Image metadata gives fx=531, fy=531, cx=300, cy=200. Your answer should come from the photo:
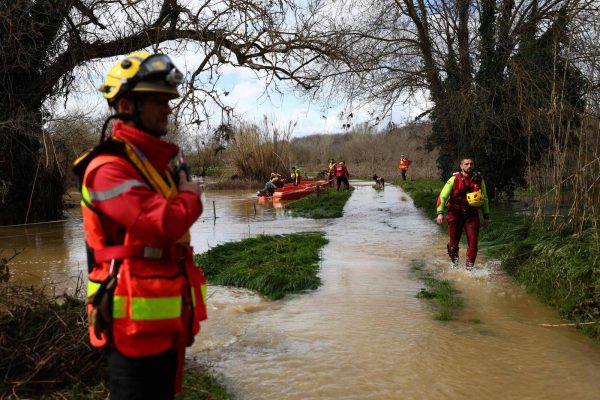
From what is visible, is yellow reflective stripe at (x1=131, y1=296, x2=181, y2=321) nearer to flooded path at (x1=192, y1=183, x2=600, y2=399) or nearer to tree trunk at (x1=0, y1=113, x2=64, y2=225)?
flooded path at (x1=192, y1=183, x2=600, y2=399)

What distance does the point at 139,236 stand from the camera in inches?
87.0

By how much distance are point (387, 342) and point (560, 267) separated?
292cm

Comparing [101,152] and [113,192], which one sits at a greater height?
[101,152]


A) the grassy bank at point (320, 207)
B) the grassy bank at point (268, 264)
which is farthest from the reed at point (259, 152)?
the grassy bank at point (268, 264)

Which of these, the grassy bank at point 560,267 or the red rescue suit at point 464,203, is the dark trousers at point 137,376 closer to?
the grassy bank at point 560,267

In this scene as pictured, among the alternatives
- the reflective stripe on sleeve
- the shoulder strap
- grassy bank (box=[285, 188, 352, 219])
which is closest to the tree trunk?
grassy bank (box=[285, 188, 352, 219])

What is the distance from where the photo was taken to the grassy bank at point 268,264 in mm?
7809

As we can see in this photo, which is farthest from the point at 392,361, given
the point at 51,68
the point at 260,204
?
the point at 260,204

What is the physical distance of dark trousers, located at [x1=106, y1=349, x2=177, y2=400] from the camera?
2279 millimetres

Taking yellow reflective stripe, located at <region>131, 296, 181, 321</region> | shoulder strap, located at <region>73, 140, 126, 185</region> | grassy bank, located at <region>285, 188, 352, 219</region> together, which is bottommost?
grassy bank, located at <region>285, 188, 352, 219</region>

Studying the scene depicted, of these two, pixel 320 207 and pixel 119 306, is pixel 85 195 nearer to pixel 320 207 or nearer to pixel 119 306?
pixel 119 306

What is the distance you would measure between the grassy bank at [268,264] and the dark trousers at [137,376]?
500 cm

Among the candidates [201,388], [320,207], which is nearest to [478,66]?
[320,207]

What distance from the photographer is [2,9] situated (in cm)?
1062
